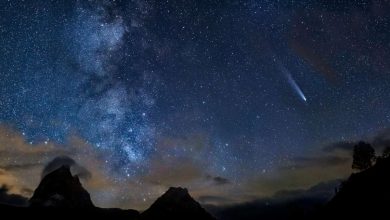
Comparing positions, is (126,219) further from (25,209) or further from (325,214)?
(325,214)

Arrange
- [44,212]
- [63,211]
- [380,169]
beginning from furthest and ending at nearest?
[63,211] → [44,212] → [380,169]

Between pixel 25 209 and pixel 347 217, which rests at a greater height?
pixel 25 209

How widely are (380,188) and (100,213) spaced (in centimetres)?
14652

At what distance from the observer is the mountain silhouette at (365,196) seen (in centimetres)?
5986

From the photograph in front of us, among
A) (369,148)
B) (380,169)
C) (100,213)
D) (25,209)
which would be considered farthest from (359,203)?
(100,213)

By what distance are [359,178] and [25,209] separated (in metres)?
117

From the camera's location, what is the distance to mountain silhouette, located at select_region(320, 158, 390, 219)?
59.9m

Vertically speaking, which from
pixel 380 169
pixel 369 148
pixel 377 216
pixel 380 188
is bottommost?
pixel 377 216

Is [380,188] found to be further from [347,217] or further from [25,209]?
[25,209]

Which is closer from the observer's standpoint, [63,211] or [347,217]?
[347,217]

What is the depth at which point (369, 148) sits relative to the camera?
3976 inches

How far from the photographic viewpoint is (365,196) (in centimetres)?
6700

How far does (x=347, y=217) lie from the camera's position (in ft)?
222

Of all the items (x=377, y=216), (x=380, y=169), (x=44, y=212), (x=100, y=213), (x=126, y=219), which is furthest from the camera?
(x=126, y=219)
